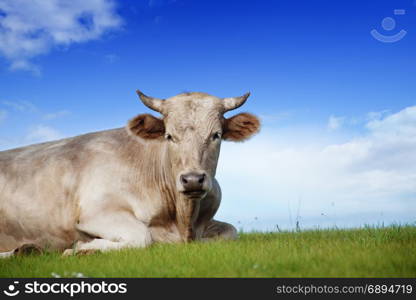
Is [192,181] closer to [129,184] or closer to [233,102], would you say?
[129,184]

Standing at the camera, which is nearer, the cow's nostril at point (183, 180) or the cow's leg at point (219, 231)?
the cow's nostril at point (183, 180)

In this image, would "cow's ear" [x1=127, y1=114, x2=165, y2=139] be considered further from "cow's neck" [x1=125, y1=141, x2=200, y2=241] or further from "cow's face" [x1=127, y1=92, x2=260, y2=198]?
"cow's neck" [x1=125, y1=141, x2=200, y2=241]

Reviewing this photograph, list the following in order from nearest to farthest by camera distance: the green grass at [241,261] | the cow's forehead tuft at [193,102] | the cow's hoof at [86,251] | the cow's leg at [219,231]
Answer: the green grass at [241,261], the cow's hoof at [86,251], the cow's forehead tuft at [193,102], the cow's leg at [219,231]

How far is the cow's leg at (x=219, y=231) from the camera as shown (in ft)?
32.1

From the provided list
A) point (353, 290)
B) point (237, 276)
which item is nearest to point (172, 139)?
point (237, 276)

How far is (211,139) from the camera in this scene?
840 cm

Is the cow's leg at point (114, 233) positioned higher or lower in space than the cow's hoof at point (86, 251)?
higher

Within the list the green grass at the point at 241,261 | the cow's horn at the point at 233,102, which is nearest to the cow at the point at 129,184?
the cow's horn at the point at 233,102

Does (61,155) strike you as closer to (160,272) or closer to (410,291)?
(160,272)

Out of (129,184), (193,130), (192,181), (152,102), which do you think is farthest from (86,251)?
(152,102)

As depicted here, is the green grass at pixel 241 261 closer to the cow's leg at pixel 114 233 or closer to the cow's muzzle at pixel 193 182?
the cow's leg at pixel 114 233

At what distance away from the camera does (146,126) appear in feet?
30.2

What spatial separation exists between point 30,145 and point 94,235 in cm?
362

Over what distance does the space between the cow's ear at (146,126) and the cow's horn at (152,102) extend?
7.8 inches
